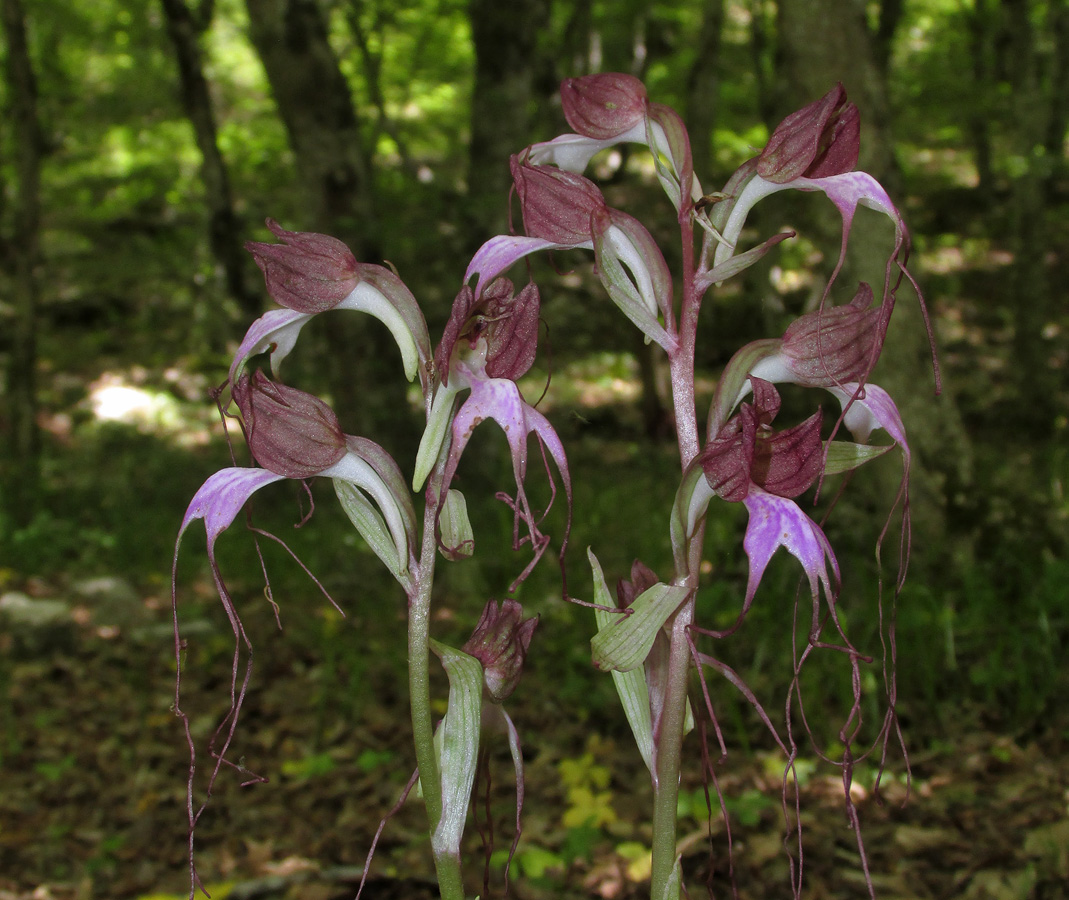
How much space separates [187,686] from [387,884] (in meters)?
1.92

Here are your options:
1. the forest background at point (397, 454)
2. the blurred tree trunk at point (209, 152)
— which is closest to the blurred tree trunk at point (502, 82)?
the forest background at point (397, 454)

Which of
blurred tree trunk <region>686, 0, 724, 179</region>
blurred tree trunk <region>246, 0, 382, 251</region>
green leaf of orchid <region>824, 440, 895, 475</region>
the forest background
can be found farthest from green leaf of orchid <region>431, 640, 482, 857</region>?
blurred tree trunk <region>686, 0, 724, 179</region>

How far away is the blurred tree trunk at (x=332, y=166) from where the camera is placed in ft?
14.2

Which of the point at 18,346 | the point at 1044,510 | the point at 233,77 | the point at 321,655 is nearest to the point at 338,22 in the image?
the point at 233,77

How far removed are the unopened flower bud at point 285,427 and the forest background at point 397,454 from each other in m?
0.29

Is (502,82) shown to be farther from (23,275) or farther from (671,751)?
(671,751)

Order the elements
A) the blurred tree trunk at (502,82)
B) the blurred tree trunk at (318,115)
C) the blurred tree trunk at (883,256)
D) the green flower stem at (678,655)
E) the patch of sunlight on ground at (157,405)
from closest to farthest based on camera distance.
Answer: the green flower stem at (678,655)
the blurred tree trunk at (883,256)
the blurred tree trunk at (318,115)
the blurred tree trunk at (502,82)
the patch of sunlight on ground at (157,405)

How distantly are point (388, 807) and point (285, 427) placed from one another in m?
2.12

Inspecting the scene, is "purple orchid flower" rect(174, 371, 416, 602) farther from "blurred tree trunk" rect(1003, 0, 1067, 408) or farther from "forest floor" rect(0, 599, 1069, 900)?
"blurred tree trunk" rect(1003, 0, 1067, 408)

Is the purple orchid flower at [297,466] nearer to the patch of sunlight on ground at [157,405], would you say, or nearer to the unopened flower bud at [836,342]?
the unopened flower bud at [836,342]

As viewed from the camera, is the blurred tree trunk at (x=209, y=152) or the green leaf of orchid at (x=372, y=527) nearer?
the green leaf of orchid at (x=372, y=527)

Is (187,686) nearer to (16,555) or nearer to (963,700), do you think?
(16,555)

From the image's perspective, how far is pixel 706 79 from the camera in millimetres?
8492

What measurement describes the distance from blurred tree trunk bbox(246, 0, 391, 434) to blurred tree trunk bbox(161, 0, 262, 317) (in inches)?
96.8
